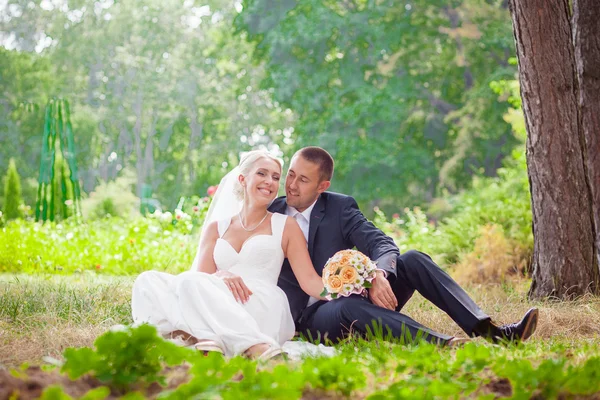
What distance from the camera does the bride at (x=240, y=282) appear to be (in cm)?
425

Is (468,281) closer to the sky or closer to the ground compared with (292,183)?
closer to the ground

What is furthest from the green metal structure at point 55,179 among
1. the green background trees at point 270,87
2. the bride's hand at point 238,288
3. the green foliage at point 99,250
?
the bride's hand at point 238,288

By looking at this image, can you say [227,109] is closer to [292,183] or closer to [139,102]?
[139,102]

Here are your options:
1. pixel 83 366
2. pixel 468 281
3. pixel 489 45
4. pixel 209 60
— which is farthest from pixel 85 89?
pixel 83 366

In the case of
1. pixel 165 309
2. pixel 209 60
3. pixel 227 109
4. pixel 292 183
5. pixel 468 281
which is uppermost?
pixel 209 60

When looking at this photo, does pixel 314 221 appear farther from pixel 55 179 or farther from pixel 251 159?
pixel 55 179

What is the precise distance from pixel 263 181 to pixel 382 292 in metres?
1.08

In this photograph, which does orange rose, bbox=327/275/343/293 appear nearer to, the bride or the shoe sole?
the bride

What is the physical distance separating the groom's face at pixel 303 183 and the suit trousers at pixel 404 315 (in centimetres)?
75

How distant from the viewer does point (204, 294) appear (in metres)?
4.37

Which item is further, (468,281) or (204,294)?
(468,281)

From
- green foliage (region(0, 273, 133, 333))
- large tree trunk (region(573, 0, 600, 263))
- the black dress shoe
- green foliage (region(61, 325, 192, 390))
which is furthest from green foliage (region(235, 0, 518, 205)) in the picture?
green foliage (region(61, 325, 192, 390))

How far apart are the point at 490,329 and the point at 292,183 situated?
1.59 meters

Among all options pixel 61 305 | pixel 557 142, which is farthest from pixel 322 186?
pixel 61 305
